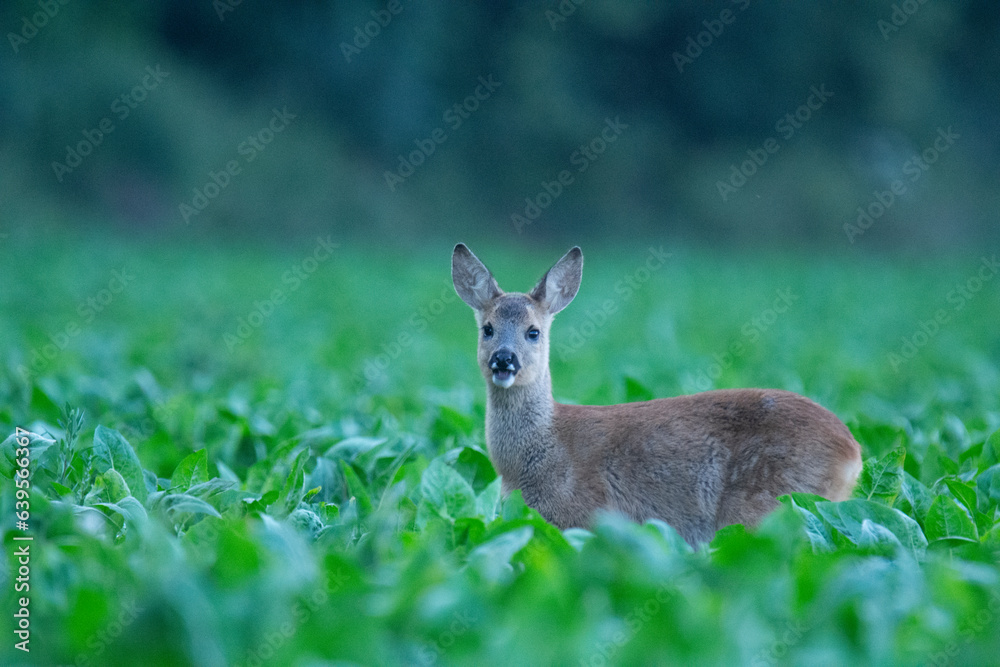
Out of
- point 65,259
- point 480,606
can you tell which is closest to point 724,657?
point 480,606

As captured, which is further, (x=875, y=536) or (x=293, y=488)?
(x=293, y=488)

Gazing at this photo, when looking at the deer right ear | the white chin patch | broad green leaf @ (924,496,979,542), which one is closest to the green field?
broad green leaf @ (924,496,979,542)

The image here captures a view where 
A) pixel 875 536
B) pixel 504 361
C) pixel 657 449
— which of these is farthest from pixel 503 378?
pixel 875 536

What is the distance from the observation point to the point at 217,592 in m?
2.51

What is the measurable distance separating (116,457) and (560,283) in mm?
2292

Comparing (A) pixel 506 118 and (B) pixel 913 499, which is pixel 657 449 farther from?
(A) pixel 506 118

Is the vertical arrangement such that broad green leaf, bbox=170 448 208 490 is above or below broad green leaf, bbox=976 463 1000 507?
below

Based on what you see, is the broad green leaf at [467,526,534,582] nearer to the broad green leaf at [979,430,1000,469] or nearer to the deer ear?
the deer ear

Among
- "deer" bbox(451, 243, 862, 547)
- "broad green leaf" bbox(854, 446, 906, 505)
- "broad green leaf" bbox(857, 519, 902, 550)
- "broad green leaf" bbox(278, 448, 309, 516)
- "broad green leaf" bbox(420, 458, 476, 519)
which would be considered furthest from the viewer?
"deer" bbox(451, 243, 862, 547)

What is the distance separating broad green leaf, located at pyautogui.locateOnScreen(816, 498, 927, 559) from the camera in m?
3.45

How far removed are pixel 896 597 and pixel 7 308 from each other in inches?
416

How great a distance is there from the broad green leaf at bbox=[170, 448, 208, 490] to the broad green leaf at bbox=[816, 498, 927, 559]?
2.28 m

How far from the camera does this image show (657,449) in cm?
436

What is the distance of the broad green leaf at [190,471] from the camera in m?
4.05
